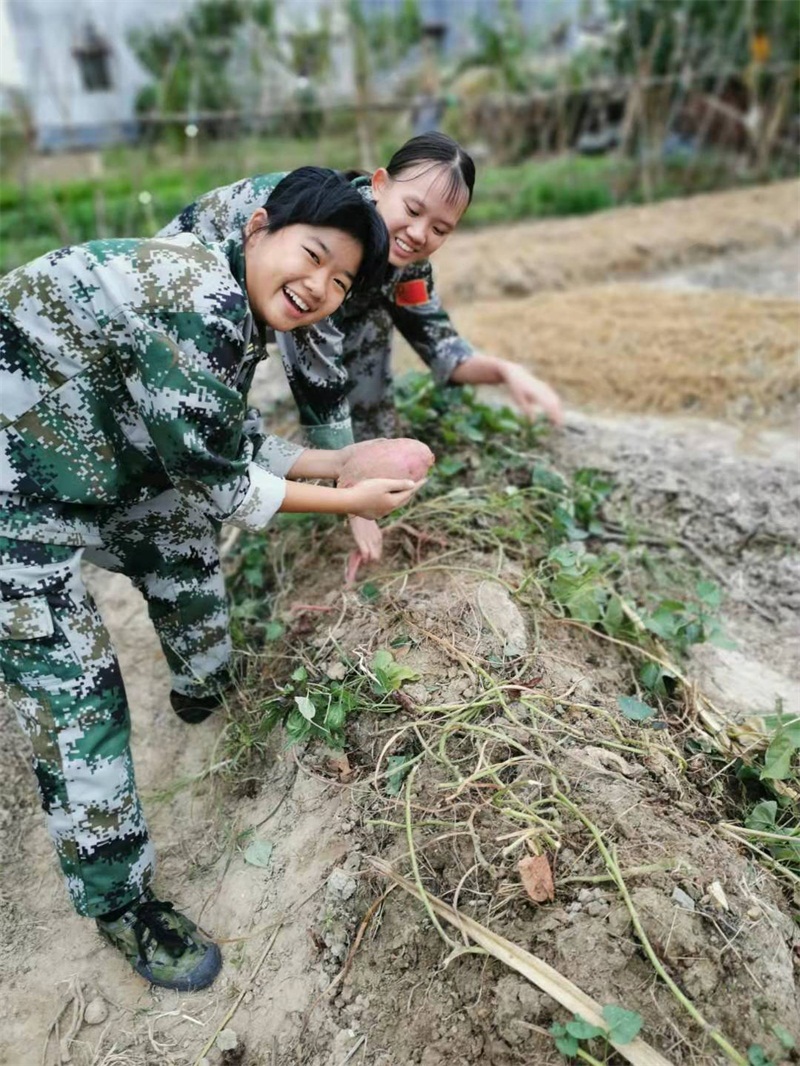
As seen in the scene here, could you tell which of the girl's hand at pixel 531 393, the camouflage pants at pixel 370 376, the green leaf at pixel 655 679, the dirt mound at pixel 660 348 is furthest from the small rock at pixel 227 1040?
the dirt mound at pixel 660 348

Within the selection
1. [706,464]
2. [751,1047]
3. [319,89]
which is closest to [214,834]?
[751,1047]

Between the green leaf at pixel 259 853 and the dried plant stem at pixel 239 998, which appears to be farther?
the green leaf at pixel 259 853

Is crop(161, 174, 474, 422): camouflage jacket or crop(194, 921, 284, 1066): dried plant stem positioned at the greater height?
crop(161, 174, 474, 422): camouflage jacket

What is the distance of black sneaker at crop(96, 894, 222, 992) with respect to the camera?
5.51 ft

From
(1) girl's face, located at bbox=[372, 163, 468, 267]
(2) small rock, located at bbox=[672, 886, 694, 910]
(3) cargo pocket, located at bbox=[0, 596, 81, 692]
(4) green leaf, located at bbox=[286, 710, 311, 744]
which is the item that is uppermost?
(1) girl's face, located at bbox=[372, 163, 468, 267]

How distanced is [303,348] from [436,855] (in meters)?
1.21

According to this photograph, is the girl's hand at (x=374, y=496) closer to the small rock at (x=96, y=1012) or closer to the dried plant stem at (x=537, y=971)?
the dried plant stem at (x=537, y=971)

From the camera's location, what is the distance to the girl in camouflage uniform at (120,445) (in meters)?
1.41

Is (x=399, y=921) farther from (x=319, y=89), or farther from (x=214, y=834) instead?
(x=319, y=89)

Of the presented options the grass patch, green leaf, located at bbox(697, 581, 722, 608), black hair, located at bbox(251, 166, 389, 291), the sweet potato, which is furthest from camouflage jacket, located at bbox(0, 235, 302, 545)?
the grass patch

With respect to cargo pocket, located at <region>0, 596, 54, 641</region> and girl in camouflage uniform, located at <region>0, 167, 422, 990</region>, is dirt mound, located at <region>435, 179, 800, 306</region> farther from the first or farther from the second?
cargo pocket, located at <region>0, 596, 54, 641</region>

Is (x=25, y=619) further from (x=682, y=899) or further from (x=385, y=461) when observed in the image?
(x=682, y=899)

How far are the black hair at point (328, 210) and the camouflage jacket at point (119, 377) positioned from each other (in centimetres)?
12

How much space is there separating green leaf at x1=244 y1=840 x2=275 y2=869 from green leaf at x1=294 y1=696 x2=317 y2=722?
284 millimetres
